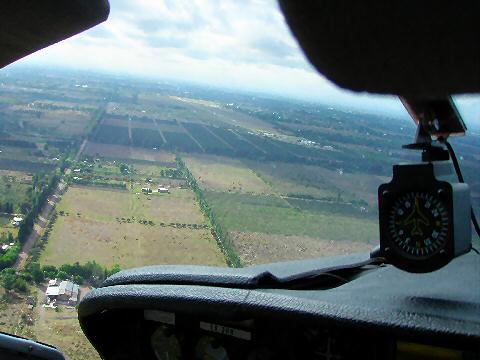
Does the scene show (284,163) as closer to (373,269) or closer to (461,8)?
(373,269)

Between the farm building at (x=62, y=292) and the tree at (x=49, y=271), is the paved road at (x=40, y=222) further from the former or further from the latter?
the farm building at (x=62, y=292)

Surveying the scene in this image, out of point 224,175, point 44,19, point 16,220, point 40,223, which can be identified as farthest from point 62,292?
point 224,175

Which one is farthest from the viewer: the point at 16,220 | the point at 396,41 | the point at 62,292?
the point at 16,220

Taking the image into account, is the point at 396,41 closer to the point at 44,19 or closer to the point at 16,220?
the point at 44,19

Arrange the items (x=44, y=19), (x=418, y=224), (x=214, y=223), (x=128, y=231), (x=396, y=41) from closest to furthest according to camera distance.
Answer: (x=396, y=41) < (x=44, y=19) < (x=418, y=224) < (x=128, y=231) < (x=214, y=223)

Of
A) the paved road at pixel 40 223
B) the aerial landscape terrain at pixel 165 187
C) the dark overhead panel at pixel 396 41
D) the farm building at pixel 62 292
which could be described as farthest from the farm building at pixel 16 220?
the dark overhead panel at pixel 396 41

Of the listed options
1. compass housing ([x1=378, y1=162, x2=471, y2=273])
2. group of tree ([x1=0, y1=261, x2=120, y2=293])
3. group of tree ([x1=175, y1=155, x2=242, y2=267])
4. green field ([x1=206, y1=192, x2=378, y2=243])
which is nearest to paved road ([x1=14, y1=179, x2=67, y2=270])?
group of tree ([x1=0, y1=261, x2=120, y2=293])

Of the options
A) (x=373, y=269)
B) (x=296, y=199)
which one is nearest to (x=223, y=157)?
(x=296, y=199)
